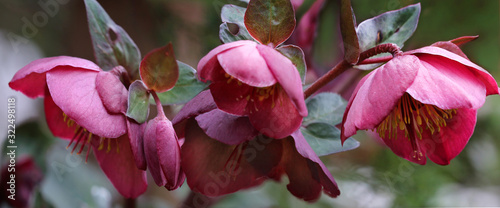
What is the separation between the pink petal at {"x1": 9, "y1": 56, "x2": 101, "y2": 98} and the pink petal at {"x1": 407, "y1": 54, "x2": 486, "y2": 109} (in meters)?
0.23

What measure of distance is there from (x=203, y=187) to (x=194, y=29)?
500 mm

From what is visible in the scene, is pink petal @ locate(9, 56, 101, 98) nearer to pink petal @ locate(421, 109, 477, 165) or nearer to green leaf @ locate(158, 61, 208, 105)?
green leaf @ locate(158, 61, 208, 105)

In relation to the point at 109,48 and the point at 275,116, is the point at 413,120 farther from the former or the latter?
the point at 109,48

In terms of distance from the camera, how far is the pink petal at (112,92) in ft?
1.01

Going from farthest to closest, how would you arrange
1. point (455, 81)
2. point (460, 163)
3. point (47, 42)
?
1. point (47, 42)
2. point (460, 163)
3. point (455, 81)

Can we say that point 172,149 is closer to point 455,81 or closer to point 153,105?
point 153,105

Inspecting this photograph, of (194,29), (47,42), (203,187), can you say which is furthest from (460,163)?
(47,42)

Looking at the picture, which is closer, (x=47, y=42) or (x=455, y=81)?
(x=455, y=81)

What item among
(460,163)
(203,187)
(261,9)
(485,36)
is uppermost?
Answer: (261,9)

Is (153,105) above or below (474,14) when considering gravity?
above

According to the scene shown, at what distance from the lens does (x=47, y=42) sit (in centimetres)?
95

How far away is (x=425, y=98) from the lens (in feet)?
0.88

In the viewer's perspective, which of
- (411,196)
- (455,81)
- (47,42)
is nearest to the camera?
(455,81)

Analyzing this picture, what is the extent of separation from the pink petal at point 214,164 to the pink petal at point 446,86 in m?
0.11
